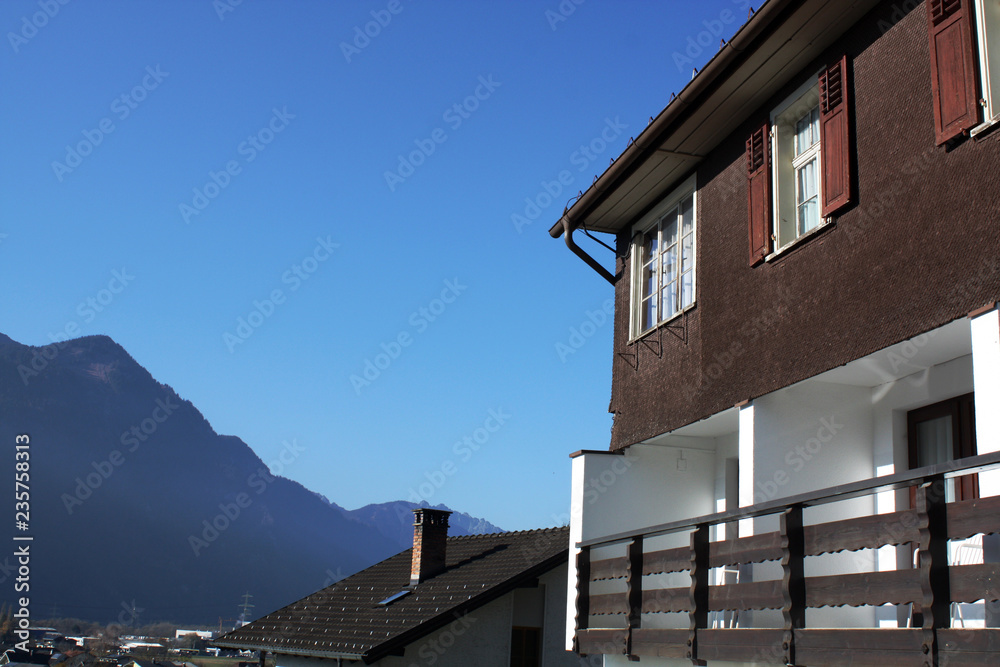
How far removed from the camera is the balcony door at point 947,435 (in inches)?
274

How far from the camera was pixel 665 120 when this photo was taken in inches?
372

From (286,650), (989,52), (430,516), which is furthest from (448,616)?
(989,52)

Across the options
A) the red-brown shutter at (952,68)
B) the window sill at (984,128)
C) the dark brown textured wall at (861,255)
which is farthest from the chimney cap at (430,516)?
the window sill at (984,128)

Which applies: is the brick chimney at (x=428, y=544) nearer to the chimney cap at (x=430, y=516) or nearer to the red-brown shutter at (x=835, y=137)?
the chimney cap at (x=430, y=516)

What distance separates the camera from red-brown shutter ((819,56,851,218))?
746 centimetres

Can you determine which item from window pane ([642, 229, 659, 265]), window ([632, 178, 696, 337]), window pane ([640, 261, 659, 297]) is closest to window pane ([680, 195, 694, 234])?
window ([632, 178, 696, 337])

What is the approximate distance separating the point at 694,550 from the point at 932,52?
4101mm

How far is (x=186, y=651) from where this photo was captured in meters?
99.9

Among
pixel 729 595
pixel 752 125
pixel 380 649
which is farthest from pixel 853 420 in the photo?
pixel 380 649

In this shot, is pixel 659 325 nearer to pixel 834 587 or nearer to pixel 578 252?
pixel 578 252

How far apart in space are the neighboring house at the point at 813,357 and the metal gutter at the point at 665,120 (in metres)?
0.03

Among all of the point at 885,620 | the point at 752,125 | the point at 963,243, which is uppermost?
the point at 752,125

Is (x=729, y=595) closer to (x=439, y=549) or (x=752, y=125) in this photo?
(x=752, y=125)

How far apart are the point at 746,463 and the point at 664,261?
3.48 meters
